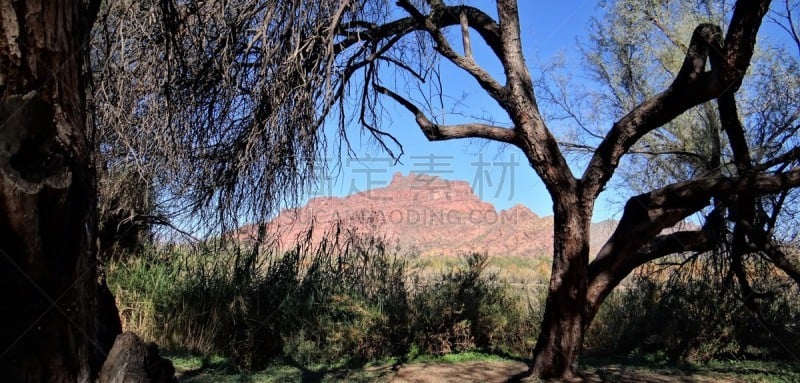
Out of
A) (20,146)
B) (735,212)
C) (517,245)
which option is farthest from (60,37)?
(517,245)

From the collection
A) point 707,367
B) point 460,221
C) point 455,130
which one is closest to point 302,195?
point 455,130

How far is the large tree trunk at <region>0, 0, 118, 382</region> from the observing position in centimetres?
237

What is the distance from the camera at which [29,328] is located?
2.56m

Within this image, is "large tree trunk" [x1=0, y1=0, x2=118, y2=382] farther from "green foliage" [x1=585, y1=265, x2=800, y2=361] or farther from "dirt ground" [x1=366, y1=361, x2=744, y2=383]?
"green foliage" [x1=585, y1=265, x2=800, y2=361]

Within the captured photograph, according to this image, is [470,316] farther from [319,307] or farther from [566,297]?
[566,297]

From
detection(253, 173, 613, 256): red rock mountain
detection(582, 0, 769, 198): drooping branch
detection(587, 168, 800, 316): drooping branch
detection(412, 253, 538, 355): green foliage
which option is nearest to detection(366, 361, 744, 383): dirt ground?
detection(412, 253, 538, 355): green foliage

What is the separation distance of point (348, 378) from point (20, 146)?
4.94m

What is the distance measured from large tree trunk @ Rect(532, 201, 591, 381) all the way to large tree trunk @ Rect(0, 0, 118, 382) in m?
4.67

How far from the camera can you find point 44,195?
241cm

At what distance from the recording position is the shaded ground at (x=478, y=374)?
6.66 m

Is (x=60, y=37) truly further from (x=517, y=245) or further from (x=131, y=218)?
(x=517, y=245)

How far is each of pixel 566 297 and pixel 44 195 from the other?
5138mm

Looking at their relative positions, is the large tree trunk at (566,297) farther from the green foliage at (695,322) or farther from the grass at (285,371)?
the green foliage at (695,322)

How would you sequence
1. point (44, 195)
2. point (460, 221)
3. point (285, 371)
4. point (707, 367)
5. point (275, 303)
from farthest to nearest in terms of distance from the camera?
1. point (460, 221)
2. point (275, 303)
3. point (707, 367)
4. point (285, 371)
5. point (44, 195)
